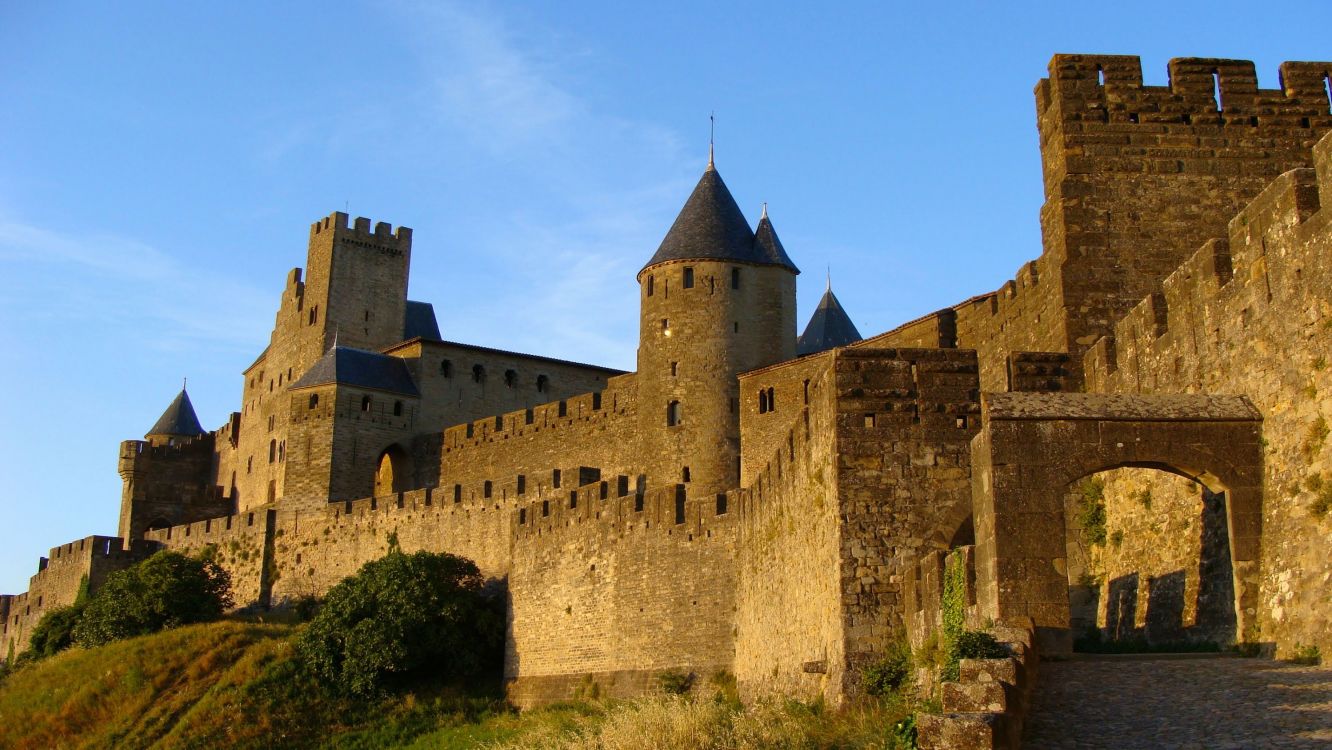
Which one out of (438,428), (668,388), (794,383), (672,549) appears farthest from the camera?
(438,428)

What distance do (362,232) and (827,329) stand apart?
2083 centimetres

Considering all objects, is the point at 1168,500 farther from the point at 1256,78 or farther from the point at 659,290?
the point at 659,290

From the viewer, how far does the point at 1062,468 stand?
13359 mm

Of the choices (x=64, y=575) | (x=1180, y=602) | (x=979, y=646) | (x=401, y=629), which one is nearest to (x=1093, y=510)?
(x=1180, y=602)

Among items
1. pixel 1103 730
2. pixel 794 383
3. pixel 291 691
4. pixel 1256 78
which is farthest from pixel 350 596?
pixel 1103 730

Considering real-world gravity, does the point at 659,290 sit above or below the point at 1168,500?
above

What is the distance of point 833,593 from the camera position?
1634 cm

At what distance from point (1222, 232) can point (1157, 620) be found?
7.59 m

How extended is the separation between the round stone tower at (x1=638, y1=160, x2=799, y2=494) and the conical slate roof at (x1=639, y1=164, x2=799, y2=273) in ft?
0.13

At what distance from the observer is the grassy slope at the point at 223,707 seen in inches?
1212

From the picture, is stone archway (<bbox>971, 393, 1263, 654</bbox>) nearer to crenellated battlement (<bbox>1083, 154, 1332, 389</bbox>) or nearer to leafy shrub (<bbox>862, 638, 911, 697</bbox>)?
crenellated battlement (<bbox>1083, 154, 1332, 389</bbox>)

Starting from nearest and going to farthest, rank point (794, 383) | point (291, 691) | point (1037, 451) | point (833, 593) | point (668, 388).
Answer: point (1037, 451), point (833, 593), point (291, 691), point (794, 383), point (668, 388)

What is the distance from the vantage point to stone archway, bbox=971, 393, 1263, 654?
42.7ft

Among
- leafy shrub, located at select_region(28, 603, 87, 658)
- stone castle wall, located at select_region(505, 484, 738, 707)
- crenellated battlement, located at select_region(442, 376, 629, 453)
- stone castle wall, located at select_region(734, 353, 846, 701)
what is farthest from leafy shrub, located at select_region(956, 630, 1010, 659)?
leafy shrub, located at select_region(28, 603, 87, 658)
